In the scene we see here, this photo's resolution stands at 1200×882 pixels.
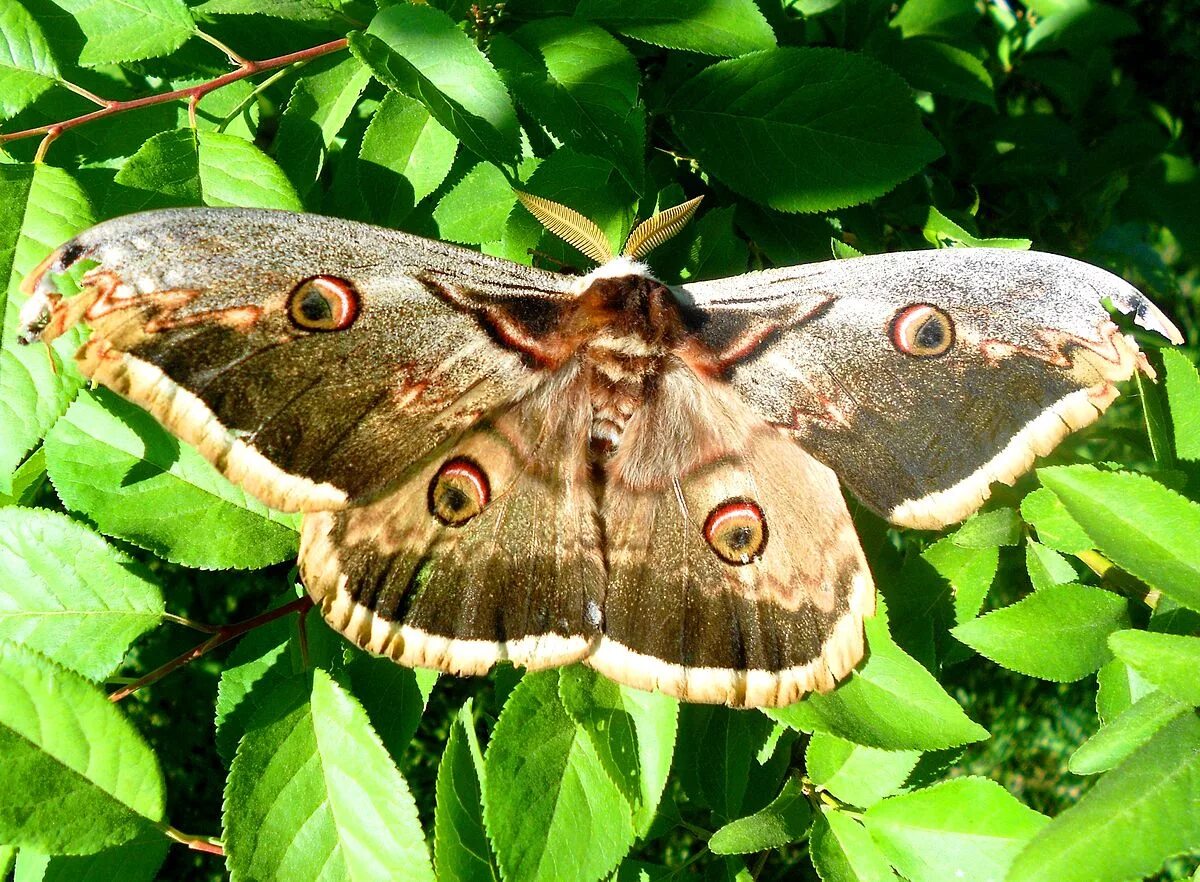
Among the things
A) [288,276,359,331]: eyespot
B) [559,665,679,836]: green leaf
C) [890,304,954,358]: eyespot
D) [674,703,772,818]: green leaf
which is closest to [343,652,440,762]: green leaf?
[559,665,679,836]: green leaf

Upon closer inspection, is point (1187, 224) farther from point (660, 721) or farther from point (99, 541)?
point (99, 541)

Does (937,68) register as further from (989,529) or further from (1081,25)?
(989,529)

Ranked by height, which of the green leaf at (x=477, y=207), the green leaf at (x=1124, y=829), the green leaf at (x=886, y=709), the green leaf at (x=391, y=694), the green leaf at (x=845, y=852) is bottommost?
the green leaf at (x=845, y=852)

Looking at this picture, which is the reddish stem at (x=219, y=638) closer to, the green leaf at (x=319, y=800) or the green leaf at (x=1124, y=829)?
the green leaf at (x=319, y=800)

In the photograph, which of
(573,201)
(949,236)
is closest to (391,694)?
(573,201)

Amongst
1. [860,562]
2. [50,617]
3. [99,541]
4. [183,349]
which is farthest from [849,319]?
[50,617]

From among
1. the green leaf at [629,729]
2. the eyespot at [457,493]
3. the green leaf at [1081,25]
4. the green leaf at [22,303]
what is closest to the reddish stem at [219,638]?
the eyespot at [457,493]
